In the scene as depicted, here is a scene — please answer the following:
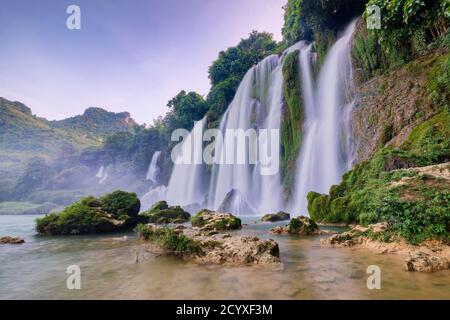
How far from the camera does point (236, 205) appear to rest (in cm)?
2598

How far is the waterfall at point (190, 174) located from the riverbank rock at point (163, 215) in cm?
1322

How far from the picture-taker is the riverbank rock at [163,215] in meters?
19.2

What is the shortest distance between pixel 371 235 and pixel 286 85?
2140 cm

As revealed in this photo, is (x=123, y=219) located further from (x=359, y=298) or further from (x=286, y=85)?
(x=286, y=85)

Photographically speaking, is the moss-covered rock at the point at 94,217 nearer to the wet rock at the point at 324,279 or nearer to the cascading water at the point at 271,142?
the cascading water at the point at 271,142

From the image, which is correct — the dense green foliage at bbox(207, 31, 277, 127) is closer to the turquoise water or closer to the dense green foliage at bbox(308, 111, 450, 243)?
the dense green foliage at bbox(308, 111, 450, 243)

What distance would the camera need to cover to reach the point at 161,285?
467 cm

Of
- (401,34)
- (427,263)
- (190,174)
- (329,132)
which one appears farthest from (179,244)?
(190,174)

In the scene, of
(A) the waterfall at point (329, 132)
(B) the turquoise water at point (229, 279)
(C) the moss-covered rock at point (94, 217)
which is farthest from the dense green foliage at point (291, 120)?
(B) the turquoise water at point (229, 279)

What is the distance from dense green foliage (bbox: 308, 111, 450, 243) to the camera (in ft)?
20.0

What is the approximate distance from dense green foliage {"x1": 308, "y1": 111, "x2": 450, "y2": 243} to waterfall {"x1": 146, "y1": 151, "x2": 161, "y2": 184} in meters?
41.0

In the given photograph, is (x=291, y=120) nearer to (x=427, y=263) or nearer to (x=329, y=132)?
(x=329, y=132)

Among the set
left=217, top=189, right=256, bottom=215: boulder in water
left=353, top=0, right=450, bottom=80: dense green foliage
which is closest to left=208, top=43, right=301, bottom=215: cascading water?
left=217, top=189, right=256, bottom=215: boulder in water
